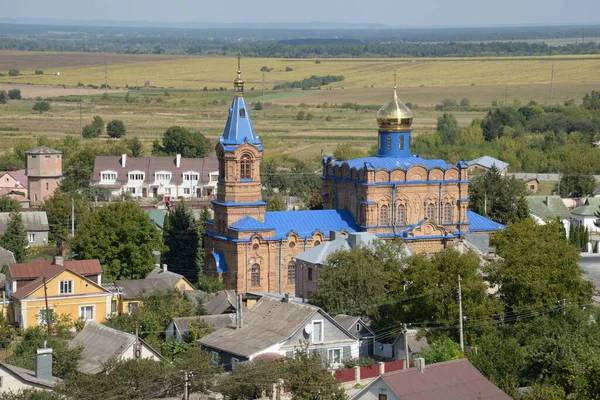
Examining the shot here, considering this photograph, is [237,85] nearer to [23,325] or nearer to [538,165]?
[23,325]

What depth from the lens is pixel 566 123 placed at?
111m

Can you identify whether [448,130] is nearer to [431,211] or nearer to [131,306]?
[431,211]

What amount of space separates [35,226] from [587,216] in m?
24.0

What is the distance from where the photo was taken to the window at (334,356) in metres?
37.4

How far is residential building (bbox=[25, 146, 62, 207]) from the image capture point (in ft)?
245

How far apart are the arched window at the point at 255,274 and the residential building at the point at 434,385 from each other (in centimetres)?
1823

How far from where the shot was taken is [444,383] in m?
29.9

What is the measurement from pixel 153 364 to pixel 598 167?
5625 centimetres

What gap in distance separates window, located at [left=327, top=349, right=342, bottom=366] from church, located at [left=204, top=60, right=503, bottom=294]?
34.8ft

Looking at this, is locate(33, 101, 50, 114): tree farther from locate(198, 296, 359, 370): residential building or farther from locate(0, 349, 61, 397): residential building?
locate(0, 349, 61, 397): residential building

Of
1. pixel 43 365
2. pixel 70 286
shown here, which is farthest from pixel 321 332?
pixel 70 286

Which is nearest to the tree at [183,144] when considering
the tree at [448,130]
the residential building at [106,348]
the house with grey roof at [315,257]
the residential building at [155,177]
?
the residential building at [155,177]

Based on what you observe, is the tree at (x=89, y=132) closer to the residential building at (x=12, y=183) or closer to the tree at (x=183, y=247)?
the residential building at (x=12, y=183)

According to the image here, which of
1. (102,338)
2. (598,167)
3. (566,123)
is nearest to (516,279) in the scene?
(102,338)
